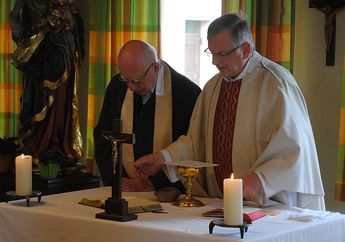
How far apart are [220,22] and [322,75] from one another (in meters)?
1.45

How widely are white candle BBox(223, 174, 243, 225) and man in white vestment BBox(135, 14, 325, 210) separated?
50 cm

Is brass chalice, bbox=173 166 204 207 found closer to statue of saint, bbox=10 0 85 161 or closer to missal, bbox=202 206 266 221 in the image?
missal, bbox=202 206 266 221

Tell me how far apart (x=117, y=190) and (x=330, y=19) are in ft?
6.68

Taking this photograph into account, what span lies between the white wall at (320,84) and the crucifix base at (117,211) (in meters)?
1.99

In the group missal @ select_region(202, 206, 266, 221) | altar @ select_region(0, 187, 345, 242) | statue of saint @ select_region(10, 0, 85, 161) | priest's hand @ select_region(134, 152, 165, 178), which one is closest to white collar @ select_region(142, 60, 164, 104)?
priest's hand @ select_region(134, 152, 165, 178)

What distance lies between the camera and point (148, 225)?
251 centimetres

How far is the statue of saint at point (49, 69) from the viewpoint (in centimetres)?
517

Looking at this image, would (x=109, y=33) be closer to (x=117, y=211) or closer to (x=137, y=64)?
(x=137, y=64)

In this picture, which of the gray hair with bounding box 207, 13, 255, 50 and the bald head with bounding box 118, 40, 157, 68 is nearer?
the gray hair with bounding box 207, 13, 255, 50

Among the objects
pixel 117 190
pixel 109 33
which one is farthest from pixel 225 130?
pixel 109 33

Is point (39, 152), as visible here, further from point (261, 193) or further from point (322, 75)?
point (261, 193)

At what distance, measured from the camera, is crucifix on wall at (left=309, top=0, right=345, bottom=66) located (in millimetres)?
4148

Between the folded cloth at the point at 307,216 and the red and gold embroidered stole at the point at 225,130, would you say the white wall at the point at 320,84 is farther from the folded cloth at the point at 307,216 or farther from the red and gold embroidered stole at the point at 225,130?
the folded cloth at the point at 307,216

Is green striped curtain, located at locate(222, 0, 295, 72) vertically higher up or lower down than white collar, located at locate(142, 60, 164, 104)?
higher up
